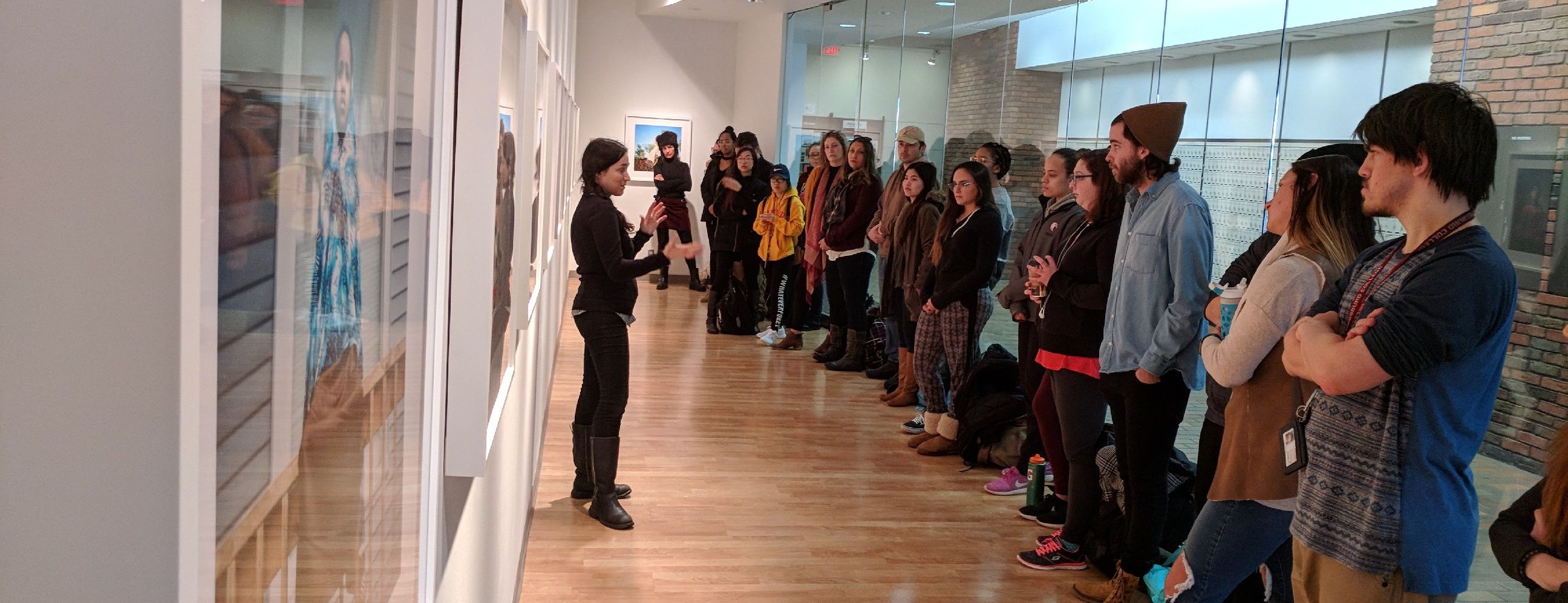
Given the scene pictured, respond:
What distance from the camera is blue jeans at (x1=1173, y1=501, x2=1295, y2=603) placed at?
2852 mm

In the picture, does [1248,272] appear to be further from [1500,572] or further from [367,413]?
[367,413]

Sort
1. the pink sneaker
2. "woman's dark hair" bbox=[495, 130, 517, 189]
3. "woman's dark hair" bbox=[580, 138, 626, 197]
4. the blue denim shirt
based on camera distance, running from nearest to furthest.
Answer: "woman's dark hair" bbox=[495, 130, 517, 189] < the blue denim shirt < "woman's dark hair" bbox=[580, 138, 626, 197] < the pink sneaker

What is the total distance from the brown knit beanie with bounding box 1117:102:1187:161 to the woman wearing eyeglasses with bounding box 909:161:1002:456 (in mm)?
2184

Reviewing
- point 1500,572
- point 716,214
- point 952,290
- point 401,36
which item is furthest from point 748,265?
point 401,36

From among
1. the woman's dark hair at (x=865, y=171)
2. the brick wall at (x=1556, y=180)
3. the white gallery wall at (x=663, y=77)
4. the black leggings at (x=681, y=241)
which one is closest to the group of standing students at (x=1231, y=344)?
the woman's dark hair at (x=865, y=171)

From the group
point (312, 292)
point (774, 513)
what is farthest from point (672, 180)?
point (312, 292)

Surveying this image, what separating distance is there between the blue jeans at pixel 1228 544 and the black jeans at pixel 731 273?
7.60 m

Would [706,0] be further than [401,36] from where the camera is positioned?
Yes

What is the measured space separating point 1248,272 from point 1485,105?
1605 millimetres

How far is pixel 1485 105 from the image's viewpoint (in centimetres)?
220

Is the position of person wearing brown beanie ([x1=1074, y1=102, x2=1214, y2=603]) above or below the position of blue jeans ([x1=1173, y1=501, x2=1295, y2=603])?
above

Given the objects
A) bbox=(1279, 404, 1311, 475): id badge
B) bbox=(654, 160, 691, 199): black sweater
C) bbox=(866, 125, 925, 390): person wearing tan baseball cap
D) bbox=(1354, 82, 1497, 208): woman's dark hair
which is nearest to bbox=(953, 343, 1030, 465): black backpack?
bbox=(866, 125, 925, 390): person wearing tan baseball cap

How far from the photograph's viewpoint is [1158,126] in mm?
3758

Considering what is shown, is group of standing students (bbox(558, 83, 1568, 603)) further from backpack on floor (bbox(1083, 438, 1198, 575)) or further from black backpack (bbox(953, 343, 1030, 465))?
black backpack (bbox(953, 343, 1030, 465))
